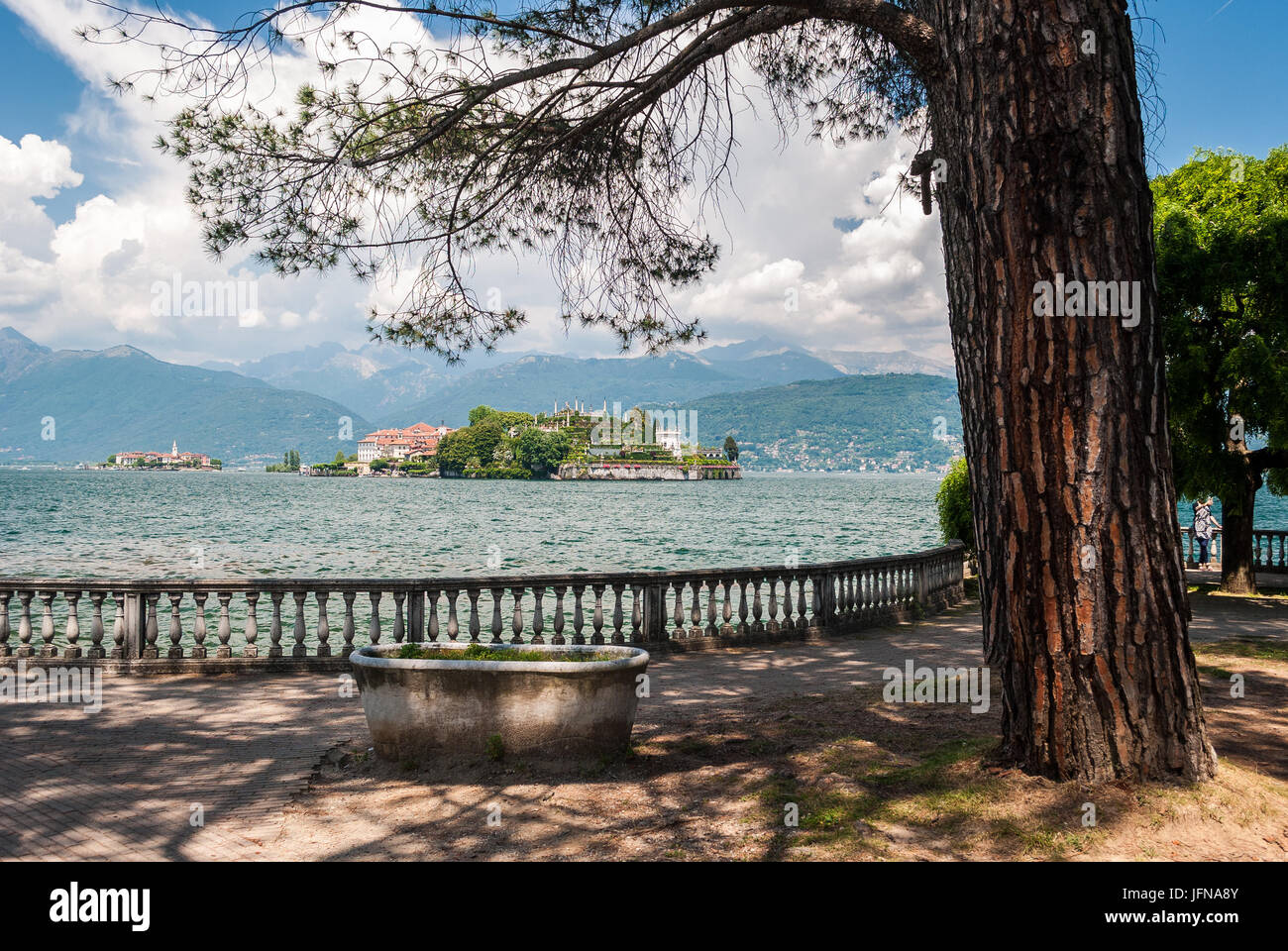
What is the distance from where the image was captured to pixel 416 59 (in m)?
6.99

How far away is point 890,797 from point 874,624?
28.0 ft

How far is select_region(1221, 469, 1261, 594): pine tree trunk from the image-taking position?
16266 mm

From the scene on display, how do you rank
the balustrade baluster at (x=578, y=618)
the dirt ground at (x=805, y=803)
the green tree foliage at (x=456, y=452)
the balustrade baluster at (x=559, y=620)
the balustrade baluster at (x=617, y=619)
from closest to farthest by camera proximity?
the dirt ground at (x=805, y=803) → the balustrade baluster at (x=559, y=620) → the balustrade baluster at (x=578, y=618) → the balustrade baluster at (x=617, y=619) → the green tree foliage at (x=456, y=452)

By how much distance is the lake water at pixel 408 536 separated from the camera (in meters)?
40.2

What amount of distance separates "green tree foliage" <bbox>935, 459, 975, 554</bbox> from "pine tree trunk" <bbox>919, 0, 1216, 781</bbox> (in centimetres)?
1452

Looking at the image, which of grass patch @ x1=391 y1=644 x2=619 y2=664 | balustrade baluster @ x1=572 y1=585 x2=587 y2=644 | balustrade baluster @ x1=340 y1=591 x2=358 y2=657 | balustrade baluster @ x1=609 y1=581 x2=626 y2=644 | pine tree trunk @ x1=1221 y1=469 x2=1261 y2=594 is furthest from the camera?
pine tree trunk @ x1=1221 y1=469 x2=1261 y2=594

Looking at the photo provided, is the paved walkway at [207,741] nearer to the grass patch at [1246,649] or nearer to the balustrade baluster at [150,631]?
the balustrade baluster at [150,631]

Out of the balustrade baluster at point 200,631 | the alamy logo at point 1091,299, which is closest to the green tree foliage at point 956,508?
the alamy logo at point 1091,299

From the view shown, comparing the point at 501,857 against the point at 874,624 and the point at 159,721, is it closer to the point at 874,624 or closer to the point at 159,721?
the point at 159,721

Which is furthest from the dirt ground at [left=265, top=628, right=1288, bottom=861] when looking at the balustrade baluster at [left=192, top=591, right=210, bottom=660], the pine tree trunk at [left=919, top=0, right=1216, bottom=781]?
the balustrade baluster at [left=192, top=591, right=210, bottom=660]

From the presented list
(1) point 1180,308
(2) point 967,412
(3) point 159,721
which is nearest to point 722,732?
(2) point 967,412

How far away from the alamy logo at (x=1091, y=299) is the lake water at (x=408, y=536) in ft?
97.3

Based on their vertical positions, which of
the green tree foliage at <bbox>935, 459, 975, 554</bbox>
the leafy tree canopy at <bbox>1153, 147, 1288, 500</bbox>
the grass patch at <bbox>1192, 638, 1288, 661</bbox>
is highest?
the leafy tree canopy at <bbox>1153, 147, 1288, 500</bbox>

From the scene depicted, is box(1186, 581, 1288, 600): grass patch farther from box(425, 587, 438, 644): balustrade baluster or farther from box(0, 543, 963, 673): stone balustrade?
box(425, 587, 438, 644): balustrade baluster
